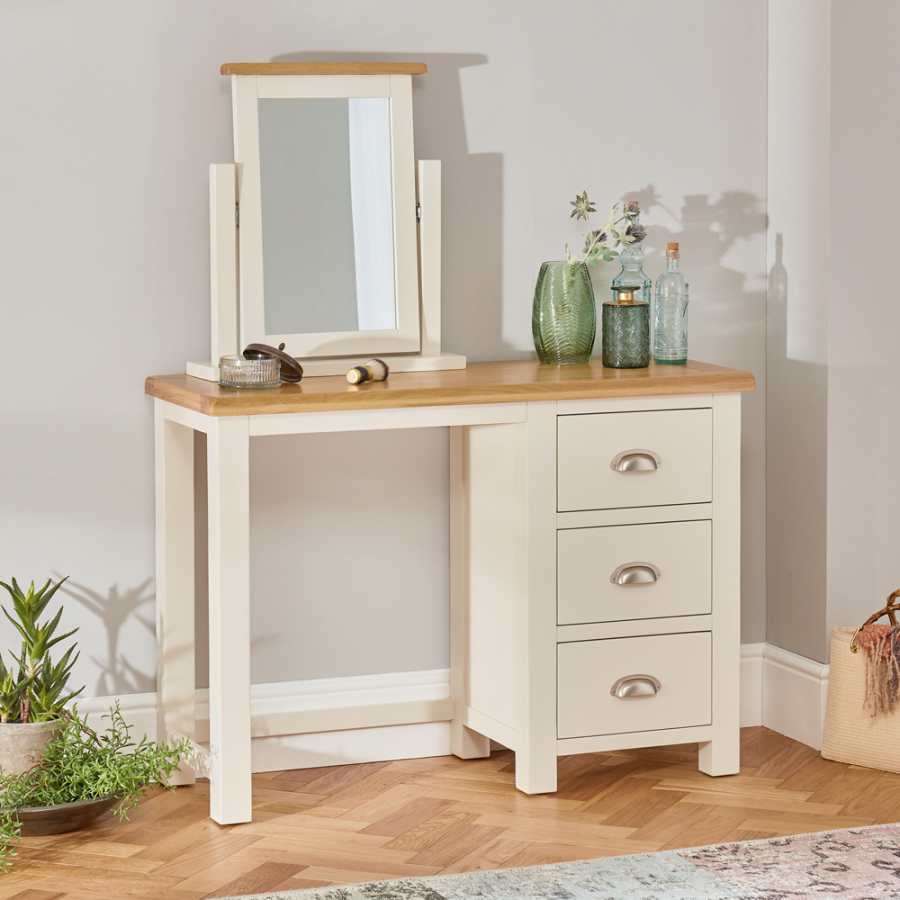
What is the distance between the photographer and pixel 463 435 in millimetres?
2867

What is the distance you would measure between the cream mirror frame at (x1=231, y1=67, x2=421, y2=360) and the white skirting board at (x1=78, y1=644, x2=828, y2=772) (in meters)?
0.74

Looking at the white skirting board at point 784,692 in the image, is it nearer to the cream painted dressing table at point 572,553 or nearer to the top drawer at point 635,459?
the cream painted dressing table at point 572,553

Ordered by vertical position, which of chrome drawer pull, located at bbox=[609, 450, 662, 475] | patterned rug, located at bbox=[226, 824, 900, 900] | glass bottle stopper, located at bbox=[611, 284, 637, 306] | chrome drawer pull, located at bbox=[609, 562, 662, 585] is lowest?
patterned rug, located at bbox=[226, 824, 900, 900]

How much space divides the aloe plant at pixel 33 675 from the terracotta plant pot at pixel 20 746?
0.03 meters

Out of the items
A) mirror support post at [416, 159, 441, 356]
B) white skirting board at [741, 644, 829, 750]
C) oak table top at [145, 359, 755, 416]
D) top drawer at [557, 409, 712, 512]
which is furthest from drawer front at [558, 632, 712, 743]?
mirror support post at [416, 159, 441, 356]

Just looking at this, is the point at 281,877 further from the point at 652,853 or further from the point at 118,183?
the point at 118,183

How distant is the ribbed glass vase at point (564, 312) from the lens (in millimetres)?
2855

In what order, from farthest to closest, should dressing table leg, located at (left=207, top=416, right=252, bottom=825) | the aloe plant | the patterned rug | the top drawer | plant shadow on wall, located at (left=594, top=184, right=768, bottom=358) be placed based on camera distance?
1. plant shadow on wall, located at (left=594, top=184, right=768, bottom=358)
2. the top drawer
3. the aloe plant
4. dressing table leg, located at (left=207, top=416, right=252, bottom=825)
5. the patterned rug

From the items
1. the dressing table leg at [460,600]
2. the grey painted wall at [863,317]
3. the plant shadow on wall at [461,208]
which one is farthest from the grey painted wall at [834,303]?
the dressing table leg at [460,600]

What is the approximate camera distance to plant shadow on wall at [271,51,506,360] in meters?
2.87

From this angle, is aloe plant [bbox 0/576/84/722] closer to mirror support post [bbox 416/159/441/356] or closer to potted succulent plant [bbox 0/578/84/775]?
potted succulent plant [bbox 0/578/84/775]

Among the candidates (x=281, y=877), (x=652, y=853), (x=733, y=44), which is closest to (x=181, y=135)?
(x=733, y=44)

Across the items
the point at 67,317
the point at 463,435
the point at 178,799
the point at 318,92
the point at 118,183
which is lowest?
the point at 178,799

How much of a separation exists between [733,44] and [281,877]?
206cm
